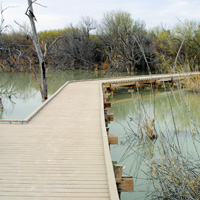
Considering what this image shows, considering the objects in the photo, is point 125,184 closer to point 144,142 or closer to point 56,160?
point 56,160

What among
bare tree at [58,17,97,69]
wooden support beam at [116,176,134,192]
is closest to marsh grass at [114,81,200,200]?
wooden support beam at [116,176,134,192]

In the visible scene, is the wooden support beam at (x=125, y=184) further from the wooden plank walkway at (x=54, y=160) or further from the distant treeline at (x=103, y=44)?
the distant treeline at (x=103, y=44)

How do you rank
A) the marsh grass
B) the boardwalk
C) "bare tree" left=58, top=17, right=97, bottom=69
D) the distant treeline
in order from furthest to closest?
"bare tree" left=58, top=17, right=97, bottom=69, the distant treeline, the marsh grass, the boardwalk

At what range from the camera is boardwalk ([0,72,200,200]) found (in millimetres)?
2299

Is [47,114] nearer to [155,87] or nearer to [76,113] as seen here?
[76,113]

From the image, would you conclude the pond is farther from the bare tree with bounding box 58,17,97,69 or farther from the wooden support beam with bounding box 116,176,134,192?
the bare tree with bounding box 58,17,97,69

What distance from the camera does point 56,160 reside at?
116 inches

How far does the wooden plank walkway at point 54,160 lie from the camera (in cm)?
230

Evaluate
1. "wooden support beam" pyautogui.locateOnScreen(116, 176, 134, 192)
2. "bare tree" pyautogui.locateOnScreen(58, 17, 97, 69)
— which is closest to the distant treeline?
"bare tree" pyautogui.locateOnScreen(58, 17, 97, 69)

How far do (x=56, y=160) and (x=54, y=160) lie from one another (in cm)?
2

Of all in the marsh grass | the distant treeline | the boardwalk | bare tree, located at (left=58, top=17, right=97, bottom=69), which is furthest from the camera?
bare tree, located at (left=58, top=17, right=97, bottom=69)

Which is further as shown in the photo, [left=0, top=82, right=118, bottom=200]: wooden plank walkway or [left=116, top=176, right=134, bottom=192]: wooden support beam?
[left=116, top=176, right=134, bottom=192]: wooden support beam

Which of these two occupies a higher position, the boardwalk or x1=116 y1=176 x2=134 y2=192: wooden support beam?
the boardwalk

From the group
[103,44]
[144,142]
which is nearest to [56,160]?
[144,142]
